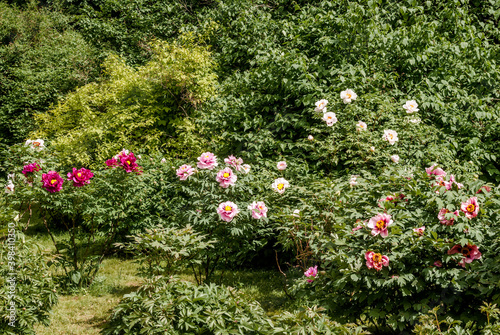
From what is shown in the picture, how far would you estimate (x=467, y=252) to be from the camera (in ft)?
7.70

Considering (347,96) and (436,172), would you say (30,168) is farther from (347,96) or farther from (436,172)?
(436,172)

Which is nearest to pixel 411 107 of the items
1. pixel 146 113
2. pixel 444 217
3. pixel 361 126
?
pixel 361 126

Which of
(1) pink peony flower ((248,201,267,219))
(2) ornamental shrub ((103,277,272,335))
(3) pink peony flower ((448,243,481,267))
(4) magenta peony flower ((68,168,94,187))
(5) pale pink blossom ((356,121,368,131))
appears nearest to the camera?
(2) ornamental shrub ((103,277,272,335))

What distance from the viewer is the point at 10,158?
4246 mm

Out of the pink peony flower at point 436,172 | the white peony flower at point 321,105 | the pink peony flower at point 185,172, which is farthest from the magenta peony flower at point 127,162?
the pink peony flower at point 436,172

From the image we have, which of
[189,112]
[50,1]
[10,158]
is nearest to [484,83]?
[189,112]

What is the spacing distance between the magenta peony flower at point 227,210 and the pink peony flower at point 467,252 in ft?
4.96

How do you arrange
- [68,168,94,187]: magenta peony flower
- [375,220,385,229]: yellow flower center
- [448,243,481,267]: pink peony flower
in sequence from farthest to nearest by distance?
[68,168,94,187]: magenta peony flower → [375,220,385,229]: yellow flower center → [448,243,481,267]: pink peony flower

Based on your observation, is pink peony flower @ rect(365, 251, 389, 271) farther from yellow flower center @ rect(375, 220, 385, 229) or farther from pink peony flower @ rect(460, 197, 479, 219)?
pink peony flower @ rect(460, 197, 479, 219)

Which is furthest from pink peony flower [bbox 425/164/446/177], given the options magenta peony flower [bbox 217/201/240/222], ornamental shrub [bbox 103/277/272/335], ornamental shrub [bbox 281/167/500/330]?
ornamental shrub [bbox 103/277/272/335]

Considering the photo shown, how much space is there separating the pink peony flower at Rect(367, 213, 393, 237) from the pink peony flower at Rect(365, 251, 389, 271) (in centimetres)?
12

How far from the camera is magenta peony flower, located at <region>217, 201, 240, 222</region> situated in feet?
10.5

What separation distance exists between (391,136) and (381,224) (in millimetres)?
1667

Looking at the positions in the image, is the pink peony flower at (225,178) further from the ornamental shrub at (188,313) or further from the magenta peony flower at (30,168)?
the magenta peony flower at (30,168)
